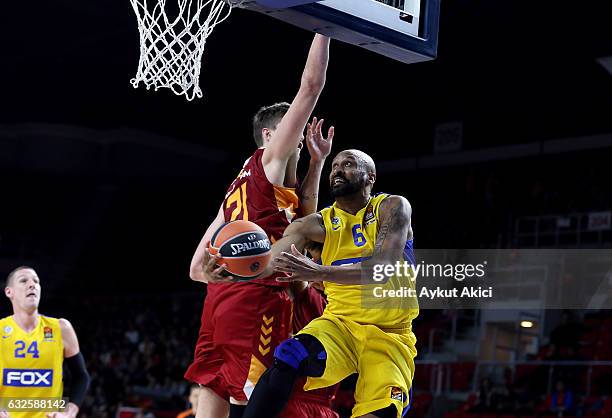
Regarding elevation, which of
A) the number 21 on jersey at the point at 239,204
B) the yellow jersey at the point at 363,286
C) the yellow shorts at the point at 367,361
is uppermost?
the number 21 on jersey at the point at 239,204

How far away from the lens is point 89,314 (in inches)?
818

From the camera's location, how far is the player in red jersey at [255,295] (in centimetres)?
462

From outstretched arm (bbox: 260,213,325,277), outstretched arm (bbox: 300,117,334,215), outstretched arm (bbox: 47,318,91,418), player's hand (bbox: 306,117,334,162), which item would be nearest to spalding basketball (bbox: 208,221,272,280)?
outstretched arm (bbox: 260,213,325,277)

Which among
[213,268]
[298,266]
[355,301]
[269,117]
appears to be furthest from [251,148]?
[298,266]

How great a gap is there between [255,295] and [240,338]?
0.73ft

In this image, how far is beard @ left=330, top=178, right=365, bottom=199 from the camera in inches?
180

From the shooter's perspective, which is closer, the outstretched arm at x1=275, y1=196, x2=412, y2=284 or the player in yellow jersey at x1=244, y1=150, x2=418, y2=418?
the outstretched arm at x1=275, y1=196, x2=412, y2=284

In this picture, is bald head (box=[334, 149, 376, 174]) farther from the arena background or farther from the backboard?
the arena background

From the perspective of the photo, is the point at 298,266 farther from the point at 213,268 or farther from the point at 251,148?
the point at 251,148

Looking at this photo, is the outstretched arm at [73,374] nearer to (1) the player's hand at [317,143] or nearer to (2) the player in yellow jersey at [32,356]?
(2) the player in yellow jersey at [32,356]

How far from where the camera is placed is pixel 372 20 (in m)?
4.27

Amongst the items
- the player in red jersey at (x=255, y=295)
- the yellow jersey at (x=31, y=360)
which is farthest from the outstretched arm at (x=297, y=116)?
the yellow jersey at (x=31, y=360)

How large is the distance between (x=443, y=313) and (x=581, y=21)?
5.06 meters

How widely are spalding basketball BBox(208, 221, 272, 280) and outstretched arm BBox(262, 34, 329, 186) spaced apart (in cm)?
56
